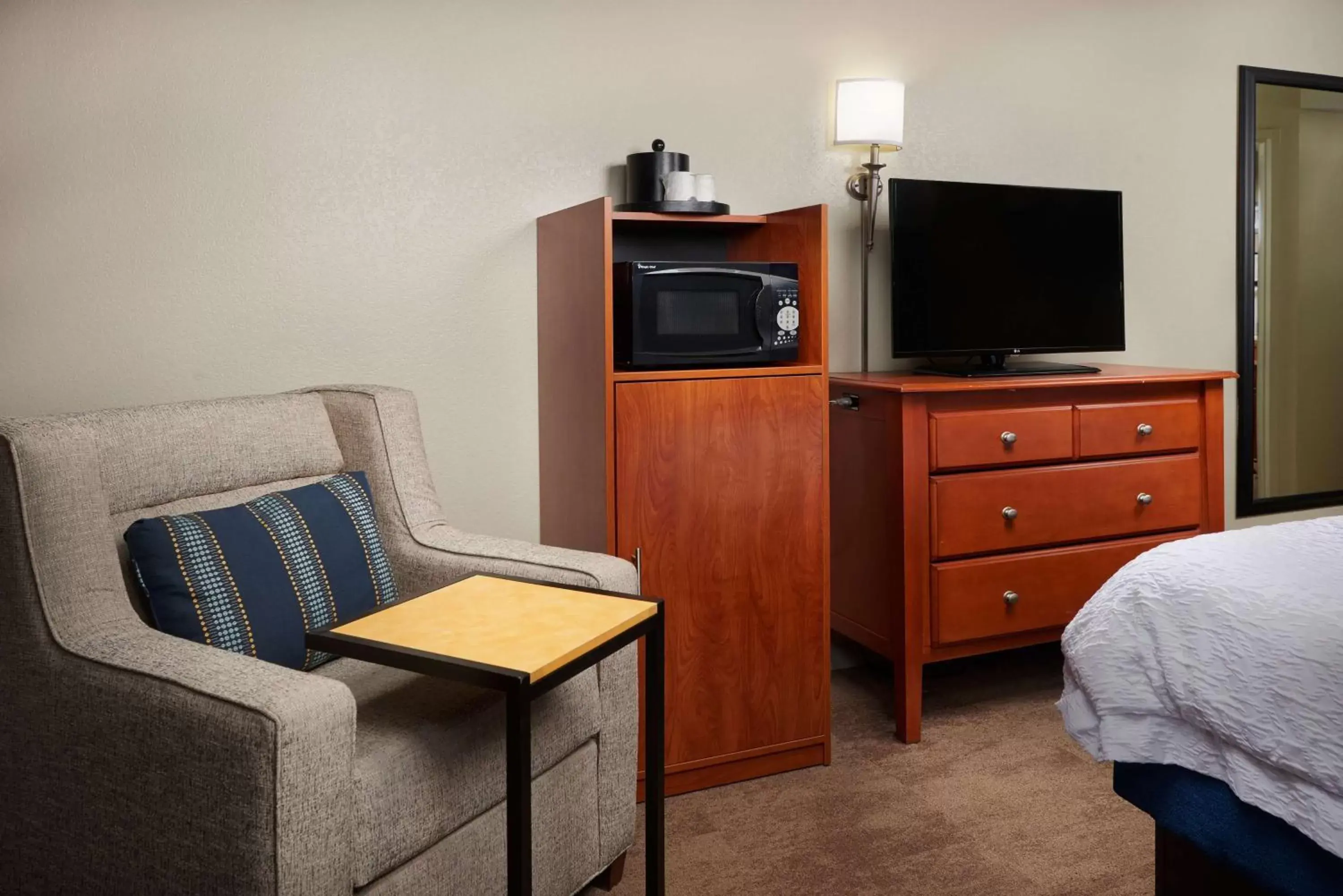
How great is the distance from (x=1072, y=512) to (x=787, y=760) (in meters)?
1.02

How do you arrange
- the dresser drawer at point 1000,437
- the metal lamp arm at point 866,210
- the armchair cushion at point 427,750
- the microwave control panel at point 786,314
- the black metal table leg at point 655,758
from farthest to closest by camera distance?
the metal lamp arm at point 866,210
the dresser drawer at point 1000,437
the microwave control panel at point 786,314
the black metal table leg at point 655,758
the armchair cushion at point 427,750

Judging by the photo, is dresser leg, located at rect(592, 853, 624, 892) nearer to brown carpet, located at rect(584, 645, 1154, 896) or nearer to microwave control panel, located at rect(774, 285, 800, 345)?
brown carpet, located at rect(584, 645, 1154, 896)

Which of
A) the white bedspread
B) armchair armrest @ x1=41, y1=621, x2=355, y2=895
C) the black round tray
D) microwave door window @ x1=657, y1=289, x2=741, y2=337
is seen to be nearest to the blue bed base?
the white bedspread

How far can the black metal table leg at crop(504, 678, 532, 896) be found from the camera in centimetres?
135

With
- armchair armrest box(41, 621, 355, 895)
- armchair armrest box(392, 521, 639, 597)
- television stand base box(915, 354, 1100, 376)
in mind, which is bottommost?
armchair armrest box(41, 621, 355, 895)

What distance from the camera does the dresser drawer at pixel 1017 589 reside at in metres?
2.69

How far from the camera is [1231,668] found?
1416mm

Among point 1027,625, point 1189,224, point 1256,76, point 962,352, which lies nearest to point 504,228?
point 962,352

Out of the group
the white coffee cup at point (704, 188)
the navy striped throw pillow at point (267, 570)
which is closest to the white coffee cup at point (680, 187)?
the white coffee cup at point (704, 188)

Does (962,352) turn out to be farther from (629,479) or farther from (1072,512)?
(629,479)

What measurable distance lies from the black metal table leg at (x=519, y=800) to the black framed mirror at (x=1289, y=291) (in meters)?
3.38

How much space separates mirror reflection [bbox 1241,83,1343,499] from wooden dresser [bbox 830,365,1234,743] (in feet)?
3.66

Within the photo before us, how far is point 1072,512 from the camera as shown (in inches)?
111

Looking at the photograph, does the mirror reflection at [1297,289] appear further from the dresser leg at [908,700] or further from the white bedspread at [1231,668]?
the white bedspread at [1231,668]
